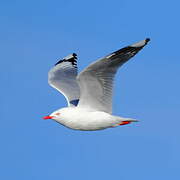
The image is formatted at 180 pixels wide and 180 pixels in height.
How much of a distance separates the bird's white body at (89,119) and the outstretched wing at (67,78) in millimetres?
1233

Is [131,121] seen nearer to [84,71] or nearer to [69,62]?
[84,71]

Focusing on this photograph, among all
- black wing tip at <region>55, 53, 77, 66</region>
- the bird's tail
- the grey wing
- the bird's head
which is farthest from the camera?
black wing tip at <region>55, 53, 77, 66</region>

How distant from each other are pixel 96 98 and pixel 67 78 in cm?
348

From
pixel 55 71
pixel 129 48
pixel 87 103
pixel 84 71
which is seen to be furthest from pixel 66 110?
pixel 55 71

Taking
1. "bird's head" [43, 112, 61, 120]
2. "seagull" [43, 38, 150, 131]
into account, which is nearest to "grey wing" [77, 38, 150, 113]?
"seagull" [43, 38, 150, 131]

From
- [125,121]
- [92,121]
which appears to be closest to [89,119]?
[92,121]

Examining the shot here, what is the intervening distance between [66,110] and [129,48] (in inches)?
101

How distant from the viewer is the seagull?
46.9 feet

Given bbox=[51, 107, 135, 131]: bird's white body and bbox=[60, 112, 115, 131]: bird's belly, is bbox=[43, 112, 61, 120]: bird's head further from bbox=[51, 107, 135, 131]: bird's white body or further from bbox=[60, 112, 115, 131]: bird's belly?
bbox=[60, 112, 115, 131]: bird's belly

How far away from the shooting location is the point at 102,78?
A: 48.5 feet

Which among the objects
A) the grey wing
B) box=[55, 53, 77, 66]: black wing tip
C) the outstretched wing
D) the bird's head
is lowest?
the bird's head

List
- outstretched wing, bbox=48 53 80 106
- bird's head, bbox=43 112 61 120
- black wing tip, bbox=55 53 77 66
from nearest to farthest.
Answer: bird's head, bbox=43 112 61 120 < outstretched wing, bbox=48 53 80 106 < black wing tip, bbox=55 53 77 66

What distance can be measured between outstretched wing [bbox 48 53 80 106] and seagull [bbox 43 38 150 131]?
1.47ft

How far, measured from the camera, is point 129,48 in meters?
14.2
